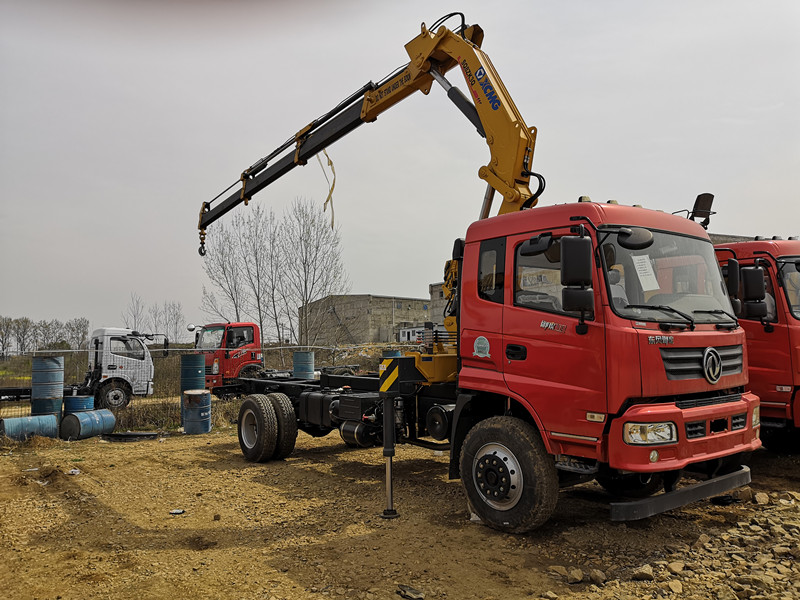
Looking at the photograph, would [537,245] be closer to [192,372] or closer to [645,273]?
[645,273]

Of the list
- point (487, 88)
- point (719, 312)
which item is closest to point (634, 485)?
point (719, 312)

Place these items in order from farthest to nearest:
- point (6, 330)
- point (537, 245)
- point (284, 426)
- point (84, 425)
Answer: point (6, 330), point (84, 425), point (284, 426), point (537, 245)

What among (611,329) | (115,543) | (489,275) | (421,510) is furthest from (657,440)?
(115,543)

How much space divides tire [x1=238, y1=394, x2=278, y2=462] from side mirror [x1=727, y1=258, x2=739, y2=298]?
20.5 ft

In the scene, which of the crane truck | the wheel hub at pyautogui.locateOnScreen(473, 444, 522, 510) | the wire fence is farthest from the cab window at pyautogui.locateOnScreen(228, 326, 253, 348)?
the wheel hub at pyautogui.locateOnScreen(473, 444, 522, 510)

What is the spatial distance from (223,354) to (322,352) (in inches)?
364

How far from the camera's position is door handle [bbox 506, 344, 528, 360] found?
5199 mm

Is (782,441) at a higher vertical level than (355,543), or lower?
higher

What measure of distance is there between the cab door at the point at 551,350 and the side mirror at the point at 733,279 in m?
2.17

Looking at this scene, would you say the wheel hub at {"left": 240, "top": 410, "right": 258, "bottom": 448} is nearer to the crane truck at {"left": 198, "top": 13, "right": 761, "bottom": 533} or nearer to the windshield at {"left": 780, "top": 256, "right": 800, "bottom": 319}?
the crane truck at {"left": 198, "top": 13, "right": 761, "bottom": 533}

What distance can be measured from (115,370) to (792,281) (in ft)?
51.3

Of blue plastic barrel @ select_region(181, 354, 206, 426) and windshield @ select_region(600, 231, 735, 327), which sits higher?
windshield @ select_region(600, 231, 735, 327)

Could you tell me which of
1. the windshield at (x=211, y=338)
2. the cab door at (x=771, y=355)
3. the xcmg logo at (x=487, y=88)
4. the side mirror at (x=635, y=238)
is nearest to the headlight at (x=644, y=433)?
the side mirror at (x=635, y=238)

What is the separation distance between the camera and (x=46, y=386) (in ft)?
36.9
